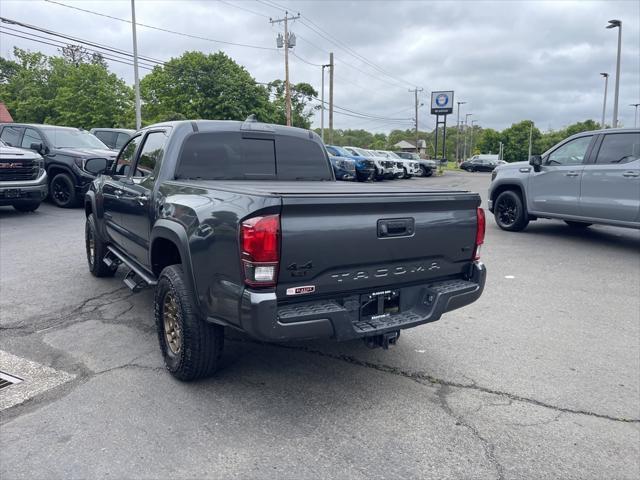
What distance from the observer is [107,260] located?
20.3 ft

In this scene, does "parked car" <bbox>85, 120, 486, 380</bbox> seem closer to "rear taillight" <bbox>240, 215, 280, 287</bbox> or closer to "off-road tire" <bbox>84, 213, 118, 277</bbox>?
"rear taillight" <bbox>240, 215, 280, 287</bbox>

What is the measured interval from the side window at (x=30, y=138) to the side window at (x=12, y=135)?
224 mm

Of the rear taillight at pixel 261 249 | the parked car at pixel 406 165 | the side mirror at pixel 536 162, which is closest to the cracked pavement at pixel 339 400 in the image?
the rear taillight at pixel 261 249

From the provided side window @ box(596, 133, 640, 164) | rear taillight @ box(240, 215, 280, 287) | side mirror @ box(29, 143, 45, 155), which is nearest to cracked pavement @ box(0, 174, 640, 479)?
rear taillight @ box(240, 215, 280, 287)

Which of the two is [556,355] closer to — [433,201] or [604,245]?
[433,201]

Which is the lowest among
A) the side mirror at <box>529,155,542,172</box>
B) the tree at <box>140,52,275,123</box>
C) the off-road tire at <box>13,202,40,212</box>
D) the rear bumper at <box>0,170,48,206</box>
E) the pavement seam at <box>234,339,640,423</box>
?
the pavement seam at <box>234,339,640,423</box>

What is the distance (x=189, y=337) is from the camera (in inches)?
135

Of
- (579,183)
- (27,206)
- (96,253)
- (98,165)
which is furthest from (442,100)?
(98,165)

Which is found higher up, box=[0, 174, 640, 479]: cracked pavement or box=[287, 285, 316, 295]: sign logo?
box=[287, 285, 316, 295]: sign logo

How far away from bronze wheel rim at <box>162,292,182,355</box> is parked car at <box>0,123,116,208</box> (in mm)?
8795

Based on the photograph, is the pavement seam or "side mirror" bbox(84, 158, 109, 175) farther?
"side mirror" bbox(84, 158, 109, 175)

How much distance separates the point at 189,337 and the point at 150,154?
2059 mm

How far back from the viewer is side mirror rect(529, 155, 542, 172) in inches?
373

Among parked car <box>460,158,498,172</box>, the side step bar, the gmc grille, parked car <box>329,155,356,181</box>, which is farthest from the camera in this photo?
parked car <box>460,158,498,172</box>
